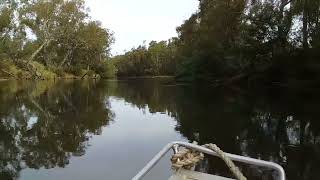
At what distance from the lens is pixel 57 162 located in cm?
823

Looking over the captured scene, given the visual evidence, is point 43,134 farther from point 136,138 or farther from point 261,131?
point 261,131

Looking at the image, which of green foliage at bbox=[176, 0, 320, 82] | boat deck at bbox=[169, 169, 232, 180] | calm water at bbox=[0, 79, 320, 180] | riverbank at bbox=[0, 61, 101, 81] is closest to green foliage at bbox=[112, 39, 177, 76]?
riverbank at bbox=[0, 61, 101, 81]

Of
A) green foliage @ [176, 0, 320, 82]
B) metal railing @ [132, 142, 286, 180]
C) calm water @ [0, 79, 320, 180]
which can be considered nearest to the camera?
metal railing @ [132, 142, 286, 180]

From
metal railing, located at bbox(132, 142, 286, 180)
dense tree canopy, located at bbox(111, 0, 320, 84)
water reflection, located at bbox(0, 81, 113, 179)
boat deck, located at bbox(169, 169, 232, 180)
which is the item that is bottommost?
water reflection, located at bbox(0, 81, 113, 179)

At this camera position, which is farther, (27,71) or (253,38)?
(27,71)

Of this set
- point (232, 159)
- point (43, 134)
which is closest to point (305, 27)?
point (43, 134)

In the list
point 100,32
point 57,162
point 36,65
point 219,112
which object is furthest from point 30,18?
point 57,162

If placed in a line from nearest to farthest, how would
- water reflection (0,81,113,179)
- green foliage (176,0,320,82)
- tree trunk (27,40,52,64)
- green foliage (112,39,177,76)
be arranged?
water reflection (0,81,113,179), green foliage (176,0,320,82), tree trunk (27,40,52,64), green foliage (112,39,177,76)

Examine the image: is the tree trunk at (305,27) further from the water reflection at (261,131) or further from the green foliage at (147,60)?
the green foliage at (147,60)

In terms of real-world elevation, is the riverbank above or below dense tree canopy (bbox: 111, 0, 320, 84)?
below

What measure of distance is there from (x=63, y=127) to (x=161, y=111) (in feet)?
19.2

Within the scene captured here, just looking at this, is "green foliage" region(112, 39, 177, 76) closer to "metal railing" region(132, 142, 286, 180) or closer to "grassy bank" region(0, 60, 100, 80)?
"grassy bank" region(0, 60, 100, 80)

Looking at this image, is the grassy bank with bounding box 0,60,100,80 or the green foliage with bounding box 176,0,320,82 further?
the grassy bank with bounding box 0,60,100,80

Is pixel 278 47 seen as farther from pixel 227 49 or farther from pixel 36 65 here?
pixel 36 65
